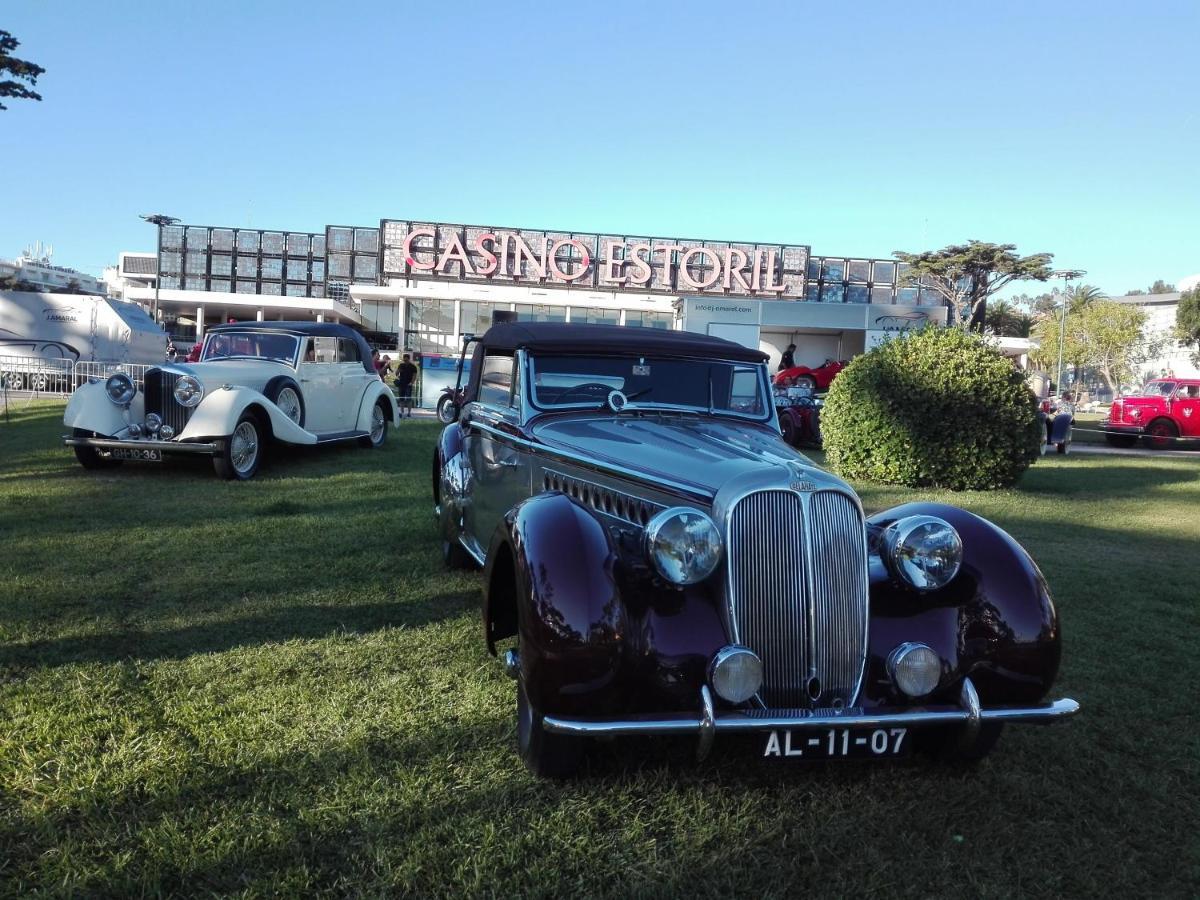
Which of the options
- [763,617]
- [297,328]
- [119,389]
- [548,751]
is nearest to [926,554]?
[763,617]

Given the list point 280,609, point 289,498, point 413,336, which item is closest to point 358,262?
point 413,336

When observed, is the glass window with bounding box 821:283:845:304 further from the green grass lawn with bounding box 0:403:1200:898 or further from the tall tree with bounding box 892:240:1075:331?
the green grass lawn with bounding box 0:403:1200:898

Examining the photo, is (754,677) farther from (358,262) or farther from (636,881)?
(358,262)

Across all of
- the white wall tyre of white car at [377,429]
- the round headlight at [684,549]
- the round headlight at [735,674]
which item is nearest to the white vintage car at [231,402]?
the white wall tyre of white car at [377,429]

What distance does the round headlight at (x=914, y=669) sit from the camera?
106 inches

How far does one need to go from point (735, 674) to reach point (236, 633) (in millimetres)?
2813

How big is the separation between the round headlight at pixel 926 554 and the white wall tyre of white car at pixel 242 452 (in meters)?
7.65

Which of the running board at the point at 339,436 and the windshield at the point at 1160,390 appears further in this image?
the windshield at the point at 1160,390

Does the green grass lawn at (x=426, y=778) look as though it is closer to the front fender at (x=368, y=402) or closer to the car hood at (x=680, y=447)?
the car hood at (x=680, y=447)

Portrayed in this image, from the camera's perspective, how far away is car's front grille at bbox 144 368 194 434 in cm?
889

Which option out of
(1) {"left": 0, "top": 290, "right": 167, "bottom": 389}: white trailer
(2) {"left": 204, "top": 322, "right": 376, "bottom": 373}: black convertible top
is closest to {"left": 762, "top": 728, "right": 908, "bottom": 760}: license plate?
(2) {"left": 204, "top": 322, "right": 376, "bottom": 373}: black convertible top

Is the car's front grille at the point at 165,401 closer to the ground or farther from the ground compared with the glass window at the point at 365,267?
closer to the ground

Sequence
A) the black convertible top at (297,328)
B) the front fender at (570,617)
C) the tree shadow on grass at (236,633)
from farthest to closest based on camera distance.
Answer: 1. the black convertible top at (297,328)
2. the tree shadow on grass at (236,633)
3. the front fender at (570,617)

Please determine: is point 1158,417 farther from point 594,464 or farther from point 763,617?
point 763,617
